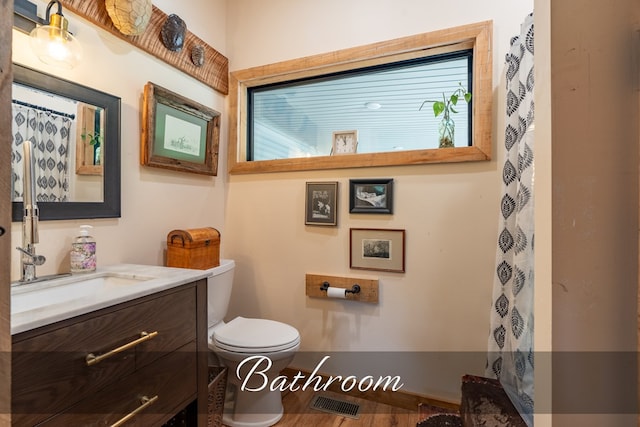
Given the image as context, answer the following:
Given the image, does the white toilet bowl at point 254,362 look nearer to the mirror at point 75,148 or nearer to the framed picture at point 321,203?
the framed picture at point 321,203

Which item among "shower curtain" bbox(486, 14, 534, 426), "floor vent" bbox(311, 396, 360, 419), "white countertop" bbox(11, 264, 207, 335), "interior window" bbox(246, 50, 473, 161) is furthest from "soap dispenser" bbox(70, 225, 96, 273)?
"shower curtain" bbox(486, 14, 534, 426)

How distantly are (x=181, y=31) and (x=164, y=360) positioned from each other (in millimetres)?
1645

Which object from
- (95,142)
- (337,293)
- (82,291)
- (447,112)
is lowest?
(337,293)

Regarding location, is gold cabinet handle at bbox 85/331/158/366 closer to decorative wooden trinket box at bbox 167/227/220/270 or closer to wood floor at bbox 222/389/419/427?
decorative wooden trinket box at bbox 167/227/220/270

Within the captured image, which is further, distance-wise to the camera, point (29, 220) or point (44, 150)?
point (44, 150)

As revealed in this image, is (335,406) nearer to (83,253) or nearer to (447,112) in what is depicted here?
(83,253)

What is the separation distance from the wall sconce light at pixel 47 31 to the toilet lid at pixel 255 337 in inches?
53.0

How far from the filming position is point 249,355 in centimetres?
141

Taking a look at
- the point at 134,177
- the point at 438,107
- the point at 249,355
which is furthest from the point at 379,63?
the point at 249,355

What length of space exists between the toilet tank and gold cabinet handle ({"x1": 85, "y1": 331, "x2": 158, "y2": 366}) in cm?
65

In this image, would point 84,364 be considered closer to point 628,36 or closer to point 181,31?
point 628,36

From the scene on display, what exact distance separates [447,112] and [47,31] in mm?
1800

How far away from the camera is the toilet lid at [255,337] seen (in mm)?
1426

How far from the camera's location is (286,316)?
199 centimetres
